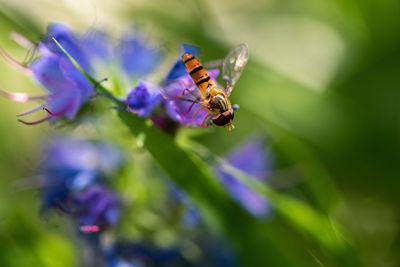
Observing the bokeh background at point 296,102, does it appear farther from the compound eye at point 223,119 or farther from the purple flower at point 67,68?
the compound eye at point 223,119

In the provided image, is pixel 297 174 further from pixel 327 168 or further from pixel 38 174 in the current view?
pixel 38 174

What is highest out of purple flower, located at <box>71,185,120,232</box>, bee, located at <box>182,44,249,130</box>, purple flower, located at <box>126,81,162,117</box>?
bee, located at <box>182,44,249,130</box>

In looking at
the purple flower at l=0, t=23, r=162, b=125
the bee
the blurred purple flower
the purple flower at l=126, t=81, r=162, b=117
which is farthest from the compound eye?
the blurred purple flower

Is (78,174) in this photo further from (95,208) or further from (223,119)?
(223,119)

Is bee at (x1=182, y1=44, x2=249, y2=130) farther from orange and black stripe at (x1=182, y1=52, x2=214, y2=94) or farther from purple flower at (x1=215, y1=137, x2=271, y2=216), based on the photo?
purple flower at (x1=215, y1=137, x2=271, y2=216)

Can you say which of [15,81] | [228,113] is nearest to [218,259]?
[228,113]

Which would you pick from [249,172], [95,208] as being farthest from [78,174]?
[249,172]
